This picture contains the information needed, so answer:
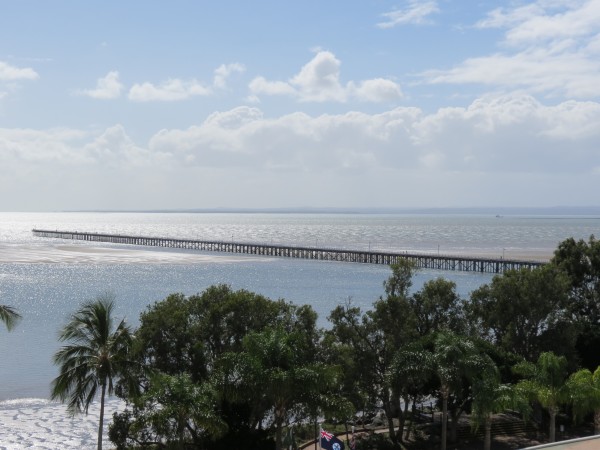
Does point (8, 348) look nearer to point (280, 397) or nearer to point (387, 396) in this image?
point (387, 396)

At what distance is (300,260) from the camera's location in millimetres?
141125

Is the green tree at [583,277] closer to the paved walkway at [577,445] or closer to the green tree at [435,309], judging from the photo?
the green tree at [435,309]

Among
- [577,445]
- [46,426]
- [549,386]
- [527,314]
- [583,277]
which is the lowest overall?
[46,426]

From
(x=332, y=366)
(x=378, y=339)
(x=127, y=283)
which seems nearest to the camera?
(x=332, y=366)

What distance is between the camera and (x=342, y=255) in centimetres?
14312

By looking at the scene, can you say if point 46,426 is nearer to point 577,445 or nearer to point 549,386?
point 549,386

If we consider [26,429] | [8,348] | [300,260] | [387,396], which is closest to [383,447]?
[387,396]

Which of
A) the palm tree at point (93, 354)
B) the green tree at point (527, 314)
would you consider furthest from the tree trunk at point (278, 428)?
the green tree at point (527, 314)

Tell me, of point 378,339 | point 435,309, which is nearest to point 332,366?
point 378,339

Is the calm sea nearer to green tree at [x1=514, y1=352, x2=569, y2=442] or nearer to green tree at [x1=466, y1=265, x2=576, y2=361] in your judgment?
green tree at [x1=466, y1=265, x2=576, y2=361]

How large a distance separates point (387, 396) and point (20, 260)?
118m

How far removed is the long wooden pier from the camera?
117925mm

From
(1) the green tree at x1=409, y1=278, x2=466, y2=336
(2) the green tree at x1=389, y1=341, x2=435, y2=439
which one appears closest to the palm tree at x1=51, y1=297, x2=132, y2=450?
(2) the green tree at x1=389, y1=341, x2=435, y2=439

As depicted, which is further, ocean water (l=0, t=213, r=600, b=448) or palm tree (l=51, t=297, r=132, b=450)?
ocean water (l=0, t=213, r=600, b=448)
